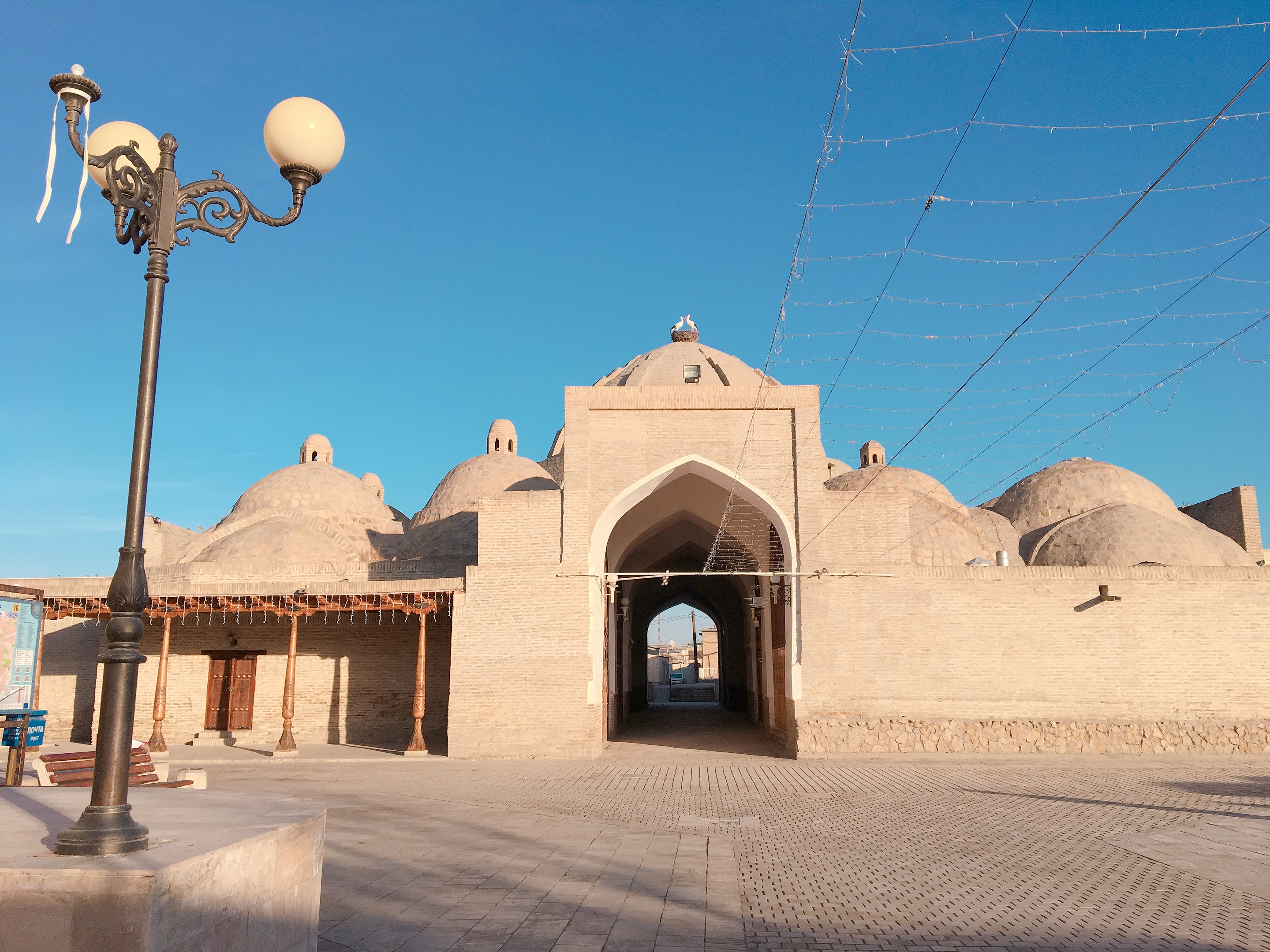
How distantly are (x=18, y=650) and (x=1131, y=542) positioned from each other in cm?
2027

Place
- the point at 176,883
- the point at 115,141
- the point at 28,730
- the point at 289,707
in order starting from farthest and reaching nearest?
the point at 289,707
the point at 28,730
the point at 115,141
the point at 176,883

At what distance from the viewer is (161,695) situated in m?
16.0

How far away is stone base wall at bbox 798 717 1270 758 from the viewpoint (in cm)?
1429

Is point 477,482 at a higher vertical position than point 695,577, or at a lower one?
higher

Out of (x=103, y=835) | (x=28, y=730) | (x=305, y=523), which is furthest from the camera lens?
(x=305, y=523)

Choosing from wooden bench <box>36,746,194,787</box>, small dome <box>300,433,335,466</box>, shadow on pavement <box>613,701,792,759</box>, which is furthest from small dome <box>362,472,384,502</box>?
wooden bench <box>36,746,194,787</box>

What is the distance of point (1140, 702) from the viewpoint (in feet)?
47.7

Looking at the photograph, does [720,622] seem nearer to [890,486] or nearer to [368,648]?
[890,486]

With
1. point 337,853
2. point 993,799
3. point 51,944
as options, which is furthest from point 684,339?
point 51,944

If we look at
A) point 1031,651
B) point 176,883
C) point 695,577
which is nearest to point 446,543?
point 695,577

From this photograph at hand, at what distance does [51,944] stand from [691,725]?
A: 20.2 metres

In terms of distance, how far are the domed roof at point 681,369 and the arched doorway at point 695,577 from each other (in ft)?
10.9

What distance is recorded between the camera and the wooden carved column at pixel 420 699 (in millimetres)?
15227

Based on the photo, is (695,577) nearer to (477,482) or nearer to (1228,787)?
(477,482)
